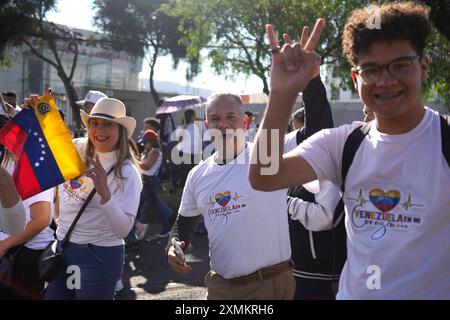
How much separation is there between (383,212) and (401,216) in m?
0.06

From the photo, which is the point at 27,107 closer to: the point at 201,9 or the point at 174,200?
the point at 174,200

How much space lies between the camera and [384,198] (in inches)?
68.7

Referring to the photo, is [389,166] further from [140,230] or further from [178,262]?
[140,230]

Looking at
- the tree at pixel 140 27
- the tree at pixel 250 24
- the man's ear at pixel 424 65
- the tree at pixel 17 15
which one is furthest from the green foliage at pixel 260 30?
the man's ear at pixel 424 65

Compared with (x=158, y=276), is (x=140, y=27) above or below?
above

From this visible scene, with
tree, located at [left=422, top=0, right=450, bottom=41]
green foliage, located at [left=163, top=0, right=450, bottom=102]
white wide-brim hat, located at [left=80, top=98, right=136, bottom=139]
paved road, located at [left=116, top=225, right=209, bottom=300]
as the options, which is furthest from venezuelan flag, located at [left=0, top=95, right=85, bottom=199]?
green foliage, located at [left=163, top=0, right=450, bottom=102]

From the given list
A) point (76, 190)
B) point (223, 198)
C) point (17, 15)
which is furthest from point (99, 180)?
point (17, 15)

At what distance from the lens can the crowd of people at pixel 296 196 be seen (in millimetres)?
1694

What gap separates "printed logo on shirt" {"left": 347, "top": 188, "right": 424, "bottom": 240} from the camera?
5.54 ft

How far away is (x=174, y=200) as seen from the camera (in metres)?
11.1

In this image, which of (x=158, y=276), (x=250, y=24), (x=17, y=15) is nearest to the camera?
(x=158, y=276)

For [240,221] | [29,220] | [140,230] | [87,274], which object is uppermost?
[240,221]
